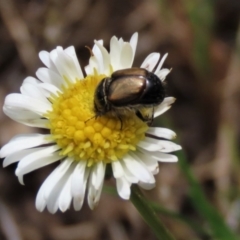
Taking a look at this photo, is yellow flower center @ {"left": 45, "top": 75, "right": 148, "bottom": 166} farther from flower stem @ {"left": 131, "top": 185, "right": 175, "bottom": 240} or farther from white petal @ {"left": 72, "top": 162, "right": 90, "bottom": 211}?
flower stem @ {"left": 131, "top": 185, "right": 175, "bottom": 240}

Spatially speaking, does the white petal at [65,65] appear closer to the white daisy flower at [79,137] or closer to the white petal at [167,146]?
the white daisy flower at [79,137]

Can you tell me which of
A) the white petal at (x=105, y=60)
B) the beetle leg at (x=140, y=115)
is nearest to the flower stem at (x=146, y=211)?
the beetle leg at (x=140, y=115)

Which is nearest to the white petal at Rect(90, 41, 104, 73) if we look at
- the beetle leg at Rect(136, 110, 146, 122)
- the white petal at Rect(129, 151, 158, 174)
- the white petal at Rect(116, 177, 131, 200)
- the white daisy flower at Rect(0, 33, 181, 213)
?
the white daisy flower at Rect(0, 33, 181, 213)

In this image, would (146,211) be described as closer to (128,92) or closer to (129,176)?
(129,176)

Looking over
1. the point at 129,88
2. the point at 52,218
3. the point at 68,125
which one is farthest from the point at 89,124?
the point at 52,218

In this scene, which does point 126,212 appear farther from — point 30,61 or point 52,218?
point 30,61
